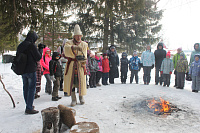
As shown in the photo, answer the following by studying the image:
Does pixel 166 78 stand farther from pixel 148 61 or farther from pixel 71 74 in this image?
pixel 71 74

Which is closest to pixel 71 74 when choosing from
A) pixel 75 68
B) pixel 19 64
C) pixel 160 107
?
pixel 75 68

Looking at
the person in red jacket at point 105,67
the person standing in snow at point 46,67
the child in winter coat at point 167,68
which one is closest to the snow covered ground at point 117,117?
the person standing in snow at point 46,67

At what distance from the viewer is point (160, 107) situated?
4.35m

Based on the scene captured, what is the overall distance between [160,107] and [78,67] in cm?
280

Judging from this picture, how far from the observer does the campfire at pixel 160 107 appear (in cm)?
400

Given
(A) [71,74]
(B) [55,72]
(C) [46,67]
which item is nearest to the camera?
(A) [71,74]

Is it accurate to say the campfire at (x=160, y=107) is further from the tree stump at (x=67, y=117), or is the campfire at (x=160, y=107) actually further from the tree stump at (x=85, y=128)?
the tree stump at (x=67, y=117)

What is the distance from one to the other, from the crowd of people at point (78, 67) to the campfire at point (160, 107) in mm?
2170

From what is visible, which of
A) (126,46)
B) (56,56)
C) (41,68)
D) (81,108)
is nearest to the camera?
(81,108)

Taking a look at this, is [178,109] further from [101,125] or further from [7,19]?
[7,19]

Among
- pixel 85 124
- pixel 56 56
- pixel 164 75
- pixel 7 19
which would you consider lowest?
pixel 85 124

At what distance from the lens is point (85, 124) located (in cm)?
263

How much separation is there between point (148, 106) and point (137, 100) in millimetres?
655

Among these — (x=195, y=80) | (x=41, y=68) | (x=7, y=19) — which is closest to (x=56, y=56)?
(x=41, y=68)
